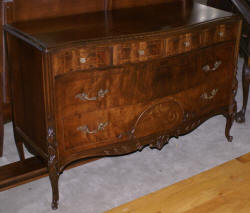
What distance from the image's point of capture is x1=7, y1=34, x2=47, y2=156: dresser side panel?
2457 millimetres

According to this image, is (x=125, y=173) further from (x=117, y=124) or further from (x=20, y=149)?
(x=20, y=149)

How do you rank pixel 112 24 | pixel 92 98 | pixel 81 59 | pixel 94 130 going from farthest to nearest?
pixel 112 24
pixel 94 130
pixel 92 98
pixel 81 59

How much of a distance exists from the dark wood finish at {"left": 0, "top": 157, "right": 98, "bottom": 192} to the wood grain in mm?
621

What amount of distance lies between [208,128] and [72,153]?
4.92 feet

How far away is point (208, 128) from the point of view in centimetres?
373

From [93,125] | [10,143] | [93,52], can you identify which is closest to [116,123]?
[93,125]

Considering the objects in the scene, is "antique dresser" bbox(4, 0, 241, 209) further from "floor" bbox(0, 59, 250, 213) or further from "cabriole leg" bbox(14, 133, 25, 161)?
"floor" bbox(0, 59, 250, 213)

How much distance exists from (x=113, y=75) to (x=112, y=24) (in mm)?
390

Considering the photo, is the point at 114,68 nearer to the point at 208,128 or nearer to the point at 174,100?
the point at 174,100

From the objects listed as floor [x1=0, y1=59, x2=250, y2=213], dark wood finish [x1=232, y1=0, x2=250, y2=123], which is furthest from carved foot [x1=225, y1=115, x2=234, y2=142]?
dark wood finish [x1=232, y1=0, x2=250, y2=123]

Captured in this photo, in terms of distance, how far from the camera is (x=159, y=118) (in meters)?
2.92

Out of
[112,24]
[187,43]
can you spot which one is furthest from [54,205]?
[187,43]

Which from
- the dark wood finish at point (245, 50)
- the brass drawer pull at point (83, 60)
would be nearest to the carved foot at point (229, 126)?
the dark wood finish at point (245, 50)

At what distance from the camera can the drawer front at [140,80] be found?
248cm
